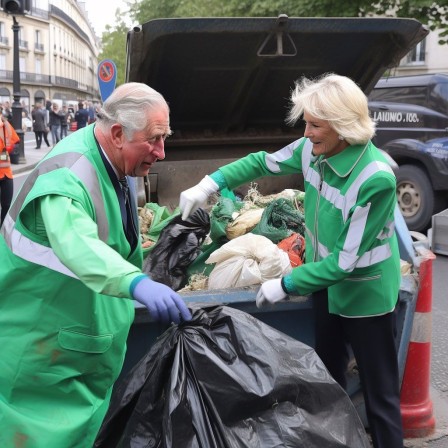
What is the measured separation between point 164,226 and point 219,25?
117 cm

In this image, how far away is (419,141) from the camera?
7.74 meters

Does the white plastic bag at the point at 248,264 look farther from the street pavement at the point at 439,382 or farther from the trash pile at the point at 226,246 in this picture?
the street pavement at the point at 439,382

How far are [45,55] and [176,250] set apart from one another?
77.8 meters

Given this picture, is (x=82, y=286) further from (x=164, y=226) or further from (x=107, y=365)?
(x=164, y=226)

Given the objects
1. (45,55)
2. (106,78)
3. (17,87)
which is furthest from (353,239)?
(45,55)

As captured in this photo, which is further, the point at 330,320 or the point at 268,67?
the point at 268,67

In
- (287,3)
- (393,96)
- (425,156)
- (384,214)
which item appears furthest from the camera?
(287,3)

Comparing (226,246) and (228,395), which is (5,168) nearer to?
(226,246)

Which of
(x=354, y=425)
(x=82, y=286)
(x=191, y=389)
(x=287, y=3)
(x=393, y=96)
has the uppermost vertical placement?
(x=287, y=3)

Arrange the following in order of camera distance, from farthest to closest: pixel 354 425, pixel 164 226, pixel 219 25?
1. pixel 219 25
2. pixel 164 226
3. pixel 354 425

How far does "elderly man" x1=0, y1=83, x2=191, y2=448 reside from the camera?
1.82 meters

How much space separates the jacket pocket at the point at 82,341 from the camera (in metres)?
1.90

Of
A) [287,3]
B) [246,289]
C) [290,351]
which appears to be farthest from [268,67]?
[287,3]

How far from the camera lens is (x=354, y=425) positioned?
1.96m
